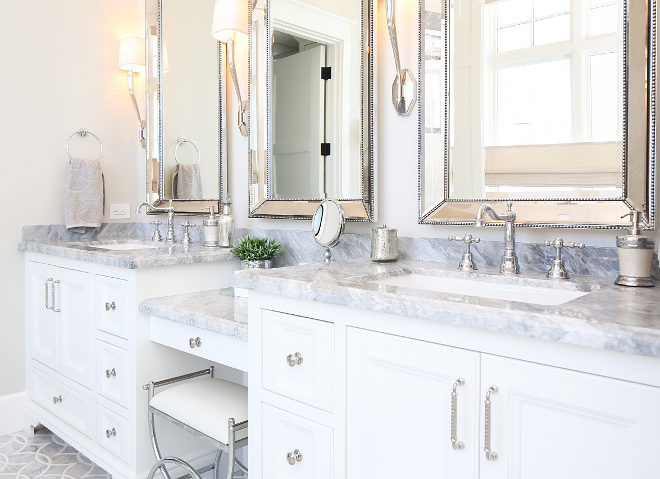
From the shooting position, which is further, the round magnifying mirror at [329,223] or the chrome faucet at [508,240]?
the round magnifying mirror at [329,223]

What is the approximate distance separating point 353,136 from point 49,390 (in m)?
1.81

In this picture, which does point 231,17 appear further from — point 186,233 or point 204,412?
point 204,412

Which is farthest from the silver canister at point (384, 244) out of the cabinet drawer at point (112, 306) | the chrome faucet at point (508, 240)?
the cabinet drawer at point (112, 306)

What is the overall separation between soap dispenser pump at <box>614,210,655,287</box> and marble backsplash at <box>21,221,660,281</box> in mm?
96

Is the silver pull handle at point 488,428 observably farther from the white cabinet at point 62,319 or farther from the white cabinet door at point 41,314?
the white cabinet door at point 41,314

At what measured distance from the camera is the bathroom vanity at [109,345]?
1911 mm

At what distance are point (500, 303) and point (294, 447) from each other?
65cm

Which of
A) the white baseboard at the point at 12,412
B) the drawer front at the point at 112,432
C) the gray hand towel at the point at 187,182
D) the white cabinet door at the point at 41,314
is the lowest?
the white baseboard at the point at 12,412

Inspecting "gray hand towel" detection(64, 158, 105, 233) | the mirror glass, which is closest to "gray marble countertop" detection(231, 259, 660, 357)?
the mirror glass

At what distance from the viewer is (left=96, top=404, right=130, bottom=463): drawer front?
1.95 meters

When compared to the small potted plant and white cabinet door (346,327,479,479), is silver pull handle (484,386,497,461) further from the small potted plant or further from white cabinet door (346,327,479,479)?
the small potted plant

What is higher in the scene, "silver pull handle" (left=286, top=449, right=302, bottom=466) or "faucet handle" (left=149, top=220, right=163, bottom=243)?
"faucet handle" (left=149, top=220, right=163, bottom=243)

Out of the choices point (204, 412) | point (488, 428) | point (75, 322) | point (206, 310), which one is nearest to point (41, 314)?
point (75, 322)

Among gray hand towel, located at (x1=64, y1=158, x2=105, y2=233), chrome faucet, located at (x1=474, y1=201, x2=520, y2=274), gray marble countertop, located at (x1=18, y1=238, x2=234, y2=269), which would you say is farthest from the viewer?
gray hand towel, located at (x1=64, y1=158, x2=105, y2=233)
